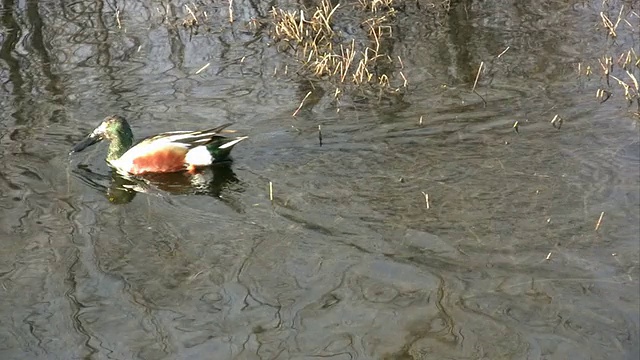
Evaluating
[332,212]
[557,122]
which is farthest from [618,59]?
[332,212]

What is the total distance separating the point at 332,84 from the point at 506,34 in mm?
2101

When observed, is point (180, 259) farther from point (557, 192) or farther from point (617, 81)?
point (617, 81)

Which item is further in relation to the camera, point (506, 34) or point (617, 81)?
point (506, 34)

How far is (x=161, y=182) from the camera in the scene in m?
7.36

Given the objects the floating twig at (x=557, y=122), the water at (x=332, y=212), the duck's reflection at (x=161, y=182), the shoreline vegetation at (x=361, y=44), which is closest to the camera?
the water at (x=332, y=212)

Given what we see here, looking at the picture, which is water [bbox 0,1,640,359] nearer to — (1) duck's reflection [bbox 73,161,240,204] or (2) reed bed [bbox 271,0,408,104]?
(1) duck's reflection [bbox 73,161,240,204]

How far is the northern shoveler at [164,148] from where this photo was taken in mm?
7332

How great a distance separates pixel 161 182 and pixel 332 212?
172cm

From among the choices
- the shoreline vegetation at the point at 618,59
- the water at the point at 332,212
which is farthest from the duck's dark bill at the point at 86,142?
the shoreline vegetation at the point at 618,59

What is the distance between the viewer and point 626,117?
7367 millimetres

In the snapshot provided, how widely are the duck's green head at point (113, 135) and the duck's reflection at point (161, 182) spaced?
0.20 metres

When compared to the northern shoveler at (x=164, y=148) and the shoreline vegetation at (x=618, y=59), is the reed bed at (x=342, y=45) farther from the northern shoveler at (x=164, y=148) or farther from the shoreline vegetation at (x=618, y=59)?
the shoreline vegetation at (x=618, y=59)

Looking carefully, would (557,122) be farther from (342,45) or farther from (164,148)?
(164,148)

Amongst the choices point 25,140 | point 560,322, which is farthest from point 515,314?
point 25,140
